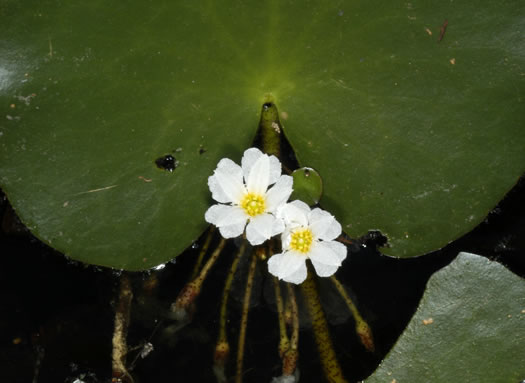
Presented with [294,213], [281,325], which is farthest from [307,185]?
[281,325]

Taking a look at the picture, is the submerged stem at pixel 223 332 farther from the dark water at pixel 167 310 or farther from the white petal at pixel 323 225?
the white petal at pixel 323 225

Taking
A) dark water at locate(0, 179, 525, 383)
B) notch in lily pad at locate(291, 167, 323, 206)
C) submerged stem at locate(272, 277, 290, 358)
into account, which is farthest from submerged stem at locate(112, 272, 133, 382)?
notch in lily pad at locate(291, 167, 323, 206)

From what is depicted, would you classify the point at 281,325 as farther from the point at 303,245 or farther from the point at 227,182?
the point at 227,182

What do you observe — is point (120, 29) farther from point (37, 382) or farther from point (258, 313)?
point (37, 382)

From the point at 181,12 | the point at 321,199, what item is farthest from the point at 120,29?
the point at 321,199

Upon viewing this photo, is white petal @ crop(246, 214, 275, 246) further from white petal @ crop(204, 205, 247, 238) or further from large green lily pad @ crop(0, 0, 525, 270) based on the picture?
large green lily pad @ crop(0, 0, 525, 270)
